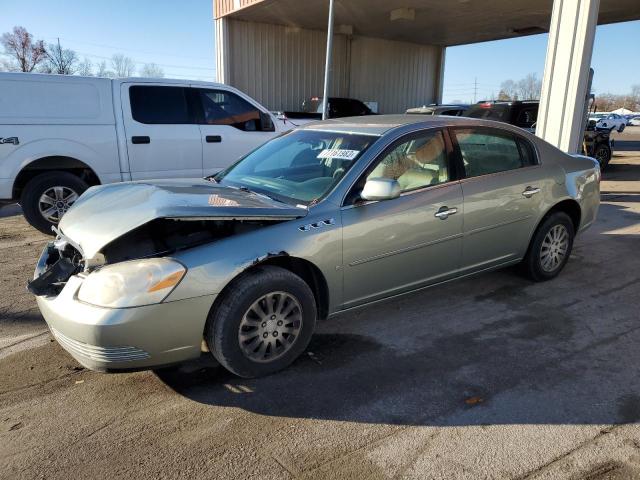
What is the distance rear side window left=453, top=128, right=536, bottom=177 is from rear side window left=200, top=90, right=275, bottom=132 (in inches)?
172

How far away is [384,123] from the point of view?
4.16 meters

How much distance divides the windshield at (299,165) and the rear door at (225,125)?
3.13 metres

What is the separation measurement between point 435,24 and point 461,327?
1634 centimetres

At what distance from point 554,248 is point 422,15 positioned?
1362 cm

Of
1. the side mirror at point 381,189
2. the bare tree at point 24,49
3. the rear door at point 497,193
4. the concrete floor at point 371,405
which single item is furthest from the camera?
the bare tree at point 24,49

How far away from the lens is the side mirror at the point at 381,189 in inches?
134

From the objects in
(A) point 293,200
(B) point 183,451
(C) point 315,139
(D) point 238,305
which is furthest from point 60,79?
(B) point 183,451

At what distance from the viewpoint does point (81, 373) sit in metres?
3.35

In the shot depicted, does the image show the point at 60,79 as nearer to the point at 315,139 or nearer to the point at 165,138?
the point at 165,138

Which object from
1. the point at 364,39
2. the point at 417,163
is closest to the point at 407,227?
the point at 417,163

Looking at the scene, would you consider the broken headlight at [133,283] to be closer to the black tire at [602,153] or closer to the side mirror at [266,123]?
the side mirror at [266,123]

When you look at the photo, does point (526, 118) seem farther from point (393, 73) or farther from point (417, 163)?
point (393, 73)

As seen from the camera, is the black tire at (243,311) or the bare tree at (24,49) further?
the bare tree at (24,49)

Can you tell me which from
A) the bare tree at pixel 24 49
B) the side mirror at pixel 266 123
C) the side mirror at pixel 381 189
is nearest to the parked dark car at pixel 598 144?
the side mirror at pixel 266 123
